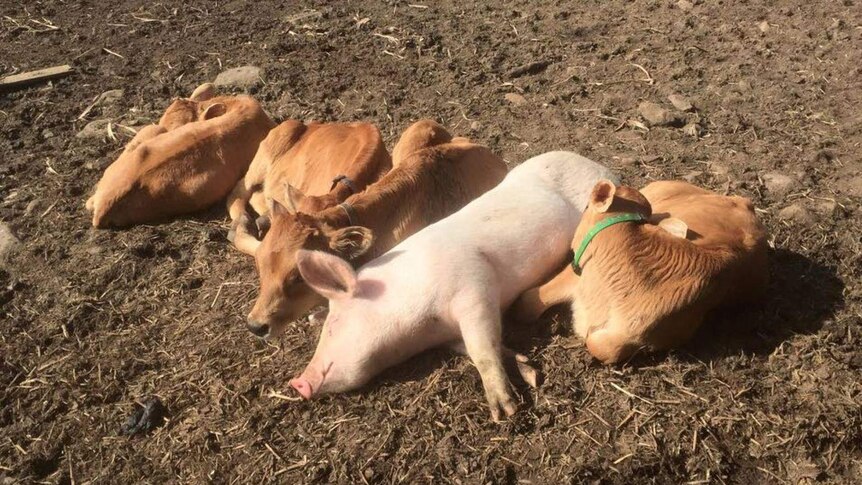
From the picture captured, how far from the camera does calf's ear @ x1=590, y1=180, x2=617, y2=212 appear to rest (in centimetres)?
504

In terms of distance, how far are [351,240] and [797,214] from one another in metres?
3.40

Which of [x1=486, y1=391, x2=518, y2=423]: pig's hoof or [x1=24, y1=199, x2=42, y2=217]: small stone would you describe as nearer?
[x1=486, y1=391, x2=518, y2=423]: pig's hoof

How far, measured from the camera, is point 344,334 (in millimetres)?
4895

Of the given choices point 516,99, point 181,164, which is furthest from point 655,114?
point 181,164

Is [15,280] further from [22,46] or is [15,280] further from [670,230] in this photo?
[22,46]

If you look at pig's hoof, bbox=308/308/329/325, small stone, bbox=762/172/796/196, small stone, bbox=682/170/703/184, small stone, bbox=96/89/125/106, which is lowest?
small stone, bbox=96/89/125/106

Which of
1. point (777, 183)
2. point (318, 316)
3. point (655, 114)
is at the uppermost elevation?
point (777, 183)

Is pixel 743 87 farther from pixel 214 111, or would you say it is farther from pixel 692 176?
pixel 214 111

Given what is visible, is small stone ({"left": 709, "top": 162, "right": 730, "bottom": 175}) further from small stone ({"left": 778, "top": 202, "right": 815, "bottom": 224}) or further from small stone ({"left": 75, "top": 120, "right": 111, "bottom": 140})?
small stone ({"left": 75, "top": 120, "right": 111, "bottom": 140})

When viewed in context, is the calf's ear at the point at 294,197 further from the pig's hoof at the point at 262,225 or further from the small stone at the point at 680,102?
the small stone at the point at 680,102

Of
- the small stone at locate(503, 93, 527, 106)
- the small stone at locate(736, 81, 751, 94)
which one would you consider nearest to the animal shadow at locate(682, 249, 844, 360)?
the small stone at locate(736, 81, 751, 94)

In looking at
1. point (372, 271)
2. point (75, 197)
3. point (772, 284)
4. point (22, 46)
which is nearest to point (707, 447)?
point (772, 284)

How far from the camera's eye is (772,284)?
5.39 meters

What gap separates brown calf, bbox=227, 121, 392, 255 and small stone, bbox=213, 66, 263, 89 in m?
1.92
